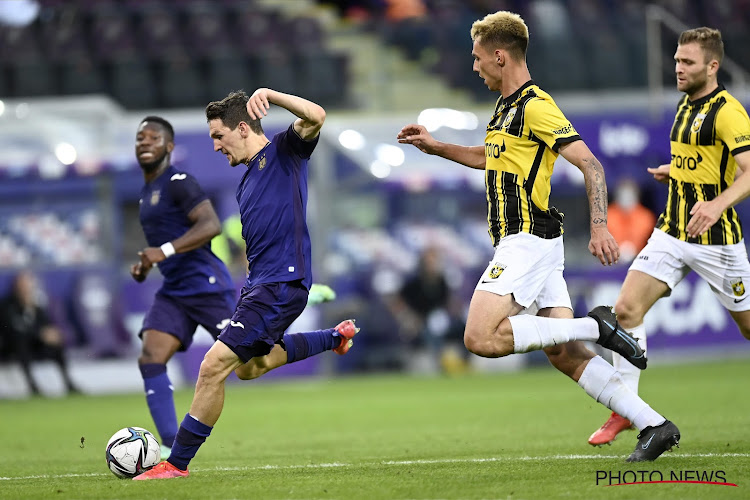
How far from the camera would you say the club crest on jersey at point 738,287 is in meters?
7.01

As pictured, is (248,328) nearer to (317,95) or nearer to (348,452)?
(348,452)

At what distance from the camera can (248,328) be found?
6012 mm

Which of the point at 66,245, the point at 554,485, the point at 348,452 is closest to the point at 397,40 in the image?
the point at 66,245

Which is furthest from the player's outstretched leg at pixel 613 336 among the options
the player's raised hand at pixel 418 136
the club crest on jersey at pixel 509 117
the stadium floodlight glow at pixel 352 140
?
the stadium floodlight glow at pixel 352 140

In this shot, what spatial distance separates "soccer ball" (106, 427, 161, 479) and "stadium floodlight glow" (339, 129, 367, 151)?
32.7 ft

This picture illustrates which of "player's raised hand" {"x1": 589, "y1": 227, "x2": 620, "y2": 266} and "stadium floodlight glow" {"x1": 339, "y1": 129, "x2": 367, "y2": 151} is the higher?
"stadium floodlight glow" {"x1": 339, "y1": 129, "x2": 367, "y2": 151}

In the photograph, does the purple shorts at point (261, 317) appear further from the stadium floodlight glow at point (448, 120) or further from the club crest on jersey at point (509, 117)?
the stadium floodlight glow at point (448, 120)

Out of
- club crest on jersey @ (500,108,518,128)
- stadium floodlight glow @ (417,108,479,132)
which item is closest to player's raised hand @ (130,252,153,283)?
club crest on jersey @ (500,108,518,128)

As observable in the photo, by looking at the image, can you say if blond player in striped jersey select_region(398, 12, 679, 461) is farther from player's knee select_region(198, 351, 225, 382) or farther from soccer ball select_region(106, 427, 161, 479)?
soccer ball select_region(106, 427, 161, 479)

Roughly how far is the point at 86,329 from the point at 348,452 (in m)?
8.72

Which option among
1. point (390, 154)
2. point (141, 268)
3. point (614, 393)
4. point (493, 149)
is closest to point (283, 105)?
point (493, 149)

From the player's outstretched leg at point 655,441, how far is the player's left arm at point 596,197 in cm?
100

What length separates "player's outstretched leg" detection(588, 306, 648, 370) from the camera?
6090 millimetres

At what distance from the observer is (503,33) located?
243 inches
